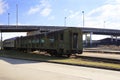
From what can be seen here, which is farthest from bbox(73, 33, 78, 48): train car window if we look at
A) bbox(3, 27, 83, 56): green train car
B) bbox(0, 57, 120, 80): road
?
bbox(0, 57, 120, 80): road

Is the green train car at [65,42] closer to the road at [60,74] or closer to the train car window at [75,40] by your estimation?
the train car window at [75,40]

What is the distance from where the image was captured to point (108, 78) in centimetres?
1330

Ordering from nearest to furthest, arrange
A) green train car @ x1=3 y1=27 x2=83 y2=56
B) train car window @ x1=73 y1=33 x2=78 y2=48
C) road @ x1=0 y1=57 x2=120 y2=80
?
1. road @ x1=0 y1=57 x2=120 y2=80
2. green train car @ x1=3 y1=27 x2=83 y2=56
3. train car window @ x1=73 y1=33 x2=78 y2=48

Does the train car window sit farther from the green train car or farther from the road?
the road

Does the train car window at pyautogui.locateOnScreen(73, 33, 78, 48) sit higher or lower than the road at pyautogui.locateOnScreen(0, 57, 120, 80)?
higher

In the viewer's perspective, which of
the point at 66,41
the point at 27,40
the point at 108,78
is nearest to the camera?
the point at 108,78

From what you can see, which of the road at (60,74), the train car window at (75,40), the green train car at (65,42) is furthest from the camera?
the train car window at (75,40)

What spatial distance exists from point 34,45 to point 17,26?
58540mm

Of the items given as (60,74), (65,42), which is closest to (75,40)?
(65,42)

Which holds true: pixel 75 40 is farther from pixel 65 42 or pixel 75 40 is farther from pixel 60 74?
pixel 60 74

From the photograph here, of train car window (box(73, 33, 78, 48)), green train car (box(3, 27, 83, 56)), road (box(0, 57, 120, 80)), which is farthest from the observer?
train car window (box(73, 33, 78, 48))

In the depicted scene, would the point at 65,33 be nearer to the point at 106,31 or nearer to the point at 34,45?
the point at 34,45

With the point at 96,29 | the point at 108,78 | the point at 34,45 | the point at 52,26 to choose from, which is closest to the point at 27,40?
the point at 34,45

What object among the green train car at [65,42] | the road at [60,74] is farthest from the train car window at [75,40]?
the road at [60,74]
